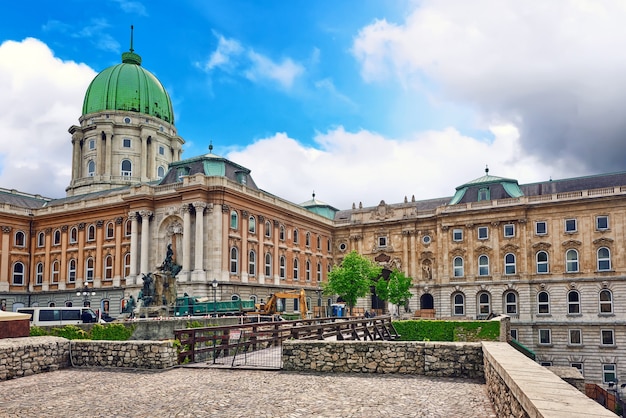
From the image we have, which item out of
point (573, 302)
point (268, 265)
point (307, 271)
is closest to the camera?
point (573, 302)

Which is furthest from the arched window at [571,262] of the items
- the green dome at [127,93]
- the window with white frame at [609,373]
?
the green dome at [127,93]

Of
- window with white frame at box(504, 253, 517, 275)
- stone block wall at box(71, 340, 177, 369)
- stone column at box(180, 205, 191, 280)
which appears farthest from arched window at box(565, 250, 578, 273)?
stone block wall at box(71, 340, 177, 369)

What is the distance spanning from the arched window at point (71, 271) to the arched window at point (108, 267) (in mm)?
4730

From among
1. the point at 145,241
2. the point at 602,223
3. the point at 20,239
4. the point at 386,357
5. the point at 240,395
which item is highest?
the point at 602,223

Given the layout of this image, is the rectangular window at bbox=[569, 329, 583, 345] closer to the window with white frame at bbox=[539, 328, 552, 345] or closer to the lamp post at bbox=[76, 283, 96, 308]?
the window with white frame at bbox=[539, 328, 552, 345]

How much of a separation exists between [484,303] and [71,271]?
4445 cm

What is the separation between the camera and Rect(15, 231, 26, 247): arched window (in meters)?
61.0

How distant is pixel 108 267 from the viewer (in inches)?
2232

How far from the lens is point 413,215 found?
216ft

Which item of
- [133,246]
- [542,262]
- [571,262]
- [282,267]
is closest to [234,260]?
[282,267]

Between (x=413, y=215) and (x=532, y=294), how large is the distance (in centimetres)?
1610

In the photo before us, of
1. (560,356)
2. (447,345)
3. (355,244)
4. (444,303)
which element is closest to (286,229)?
(355,244)

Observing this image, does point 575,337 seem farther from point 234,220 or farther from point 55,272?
point 55,272

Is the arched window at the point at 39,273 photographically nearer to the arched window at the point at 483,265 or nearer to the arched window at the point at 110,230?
the arched window at the point at 110,230
